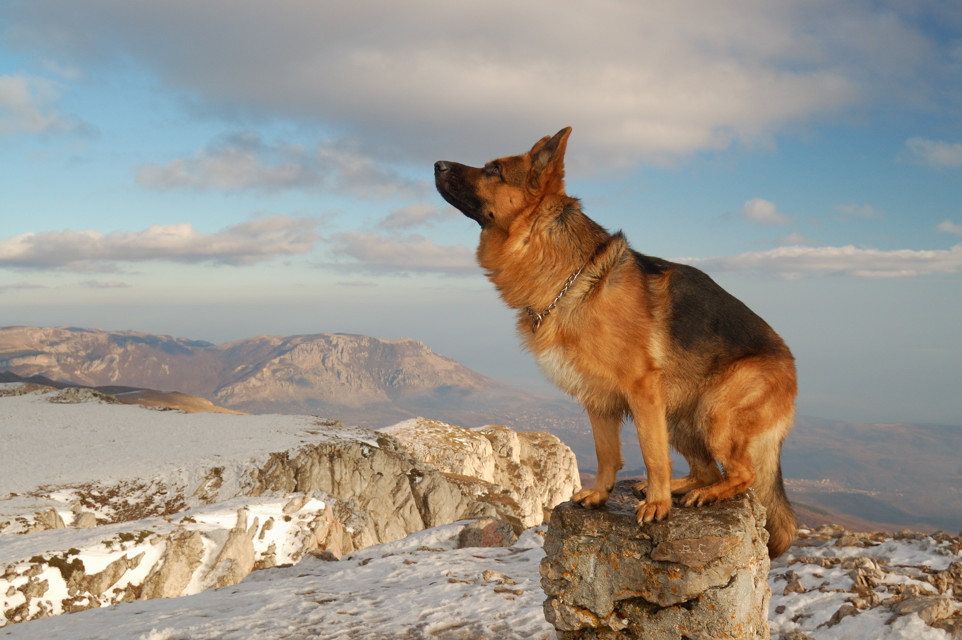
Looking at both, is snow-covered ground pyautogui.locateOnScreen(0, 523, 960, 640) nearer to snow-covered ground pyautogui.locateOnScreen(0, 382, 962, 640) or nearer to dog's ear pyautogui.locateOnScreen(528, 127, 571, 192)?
snow-covered ground pyautogui.locateOnScreen(0, 382, 962, 640)

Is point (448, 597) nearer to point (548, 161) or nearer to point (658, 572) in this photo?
point (658, 572)

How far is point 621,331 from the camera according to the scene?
598 cm

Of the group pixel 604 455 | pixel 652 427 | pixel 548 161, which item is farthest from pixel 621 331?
pixel 548 161

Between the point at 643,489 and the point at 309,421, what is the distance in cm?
3819

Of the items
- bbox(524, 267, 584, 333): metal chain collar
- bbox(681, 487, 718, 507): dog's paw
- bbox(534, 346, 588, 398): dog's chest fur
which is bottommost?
bbox(681, 487, 718, 507): dog's paw

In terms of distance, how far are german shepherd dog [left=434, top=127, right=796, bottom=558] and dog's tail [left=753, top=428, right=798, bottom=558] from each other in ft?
0.19

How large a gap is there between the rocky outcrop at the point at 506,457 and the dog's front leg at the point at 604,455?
47.7 metres

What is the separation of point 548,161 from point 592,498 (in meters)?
3.61

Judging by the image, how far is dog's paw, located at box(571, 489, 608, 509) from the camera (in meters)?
6.81

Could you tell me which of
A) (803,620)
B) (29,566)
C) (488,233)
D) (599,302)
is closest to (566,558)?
(599,302)

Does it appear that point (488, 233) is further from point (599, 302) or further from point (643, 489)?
point (643, 489)

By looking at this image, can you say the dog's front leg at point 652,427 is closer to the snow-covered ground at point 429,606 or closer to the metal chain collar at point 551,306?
the metal chain collar at point 551,306

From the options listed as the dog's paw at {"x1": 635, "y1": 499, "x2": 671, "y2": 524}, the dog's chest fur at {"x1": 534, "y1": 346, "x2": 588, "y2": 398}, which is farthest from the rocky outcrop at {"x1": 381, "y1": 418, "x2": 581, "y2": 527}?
the dog's chest fur at {"x1": 534, "y1": 346, "x2": 588, "y2": 398}

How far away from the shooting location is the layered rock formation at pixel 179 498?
54.2ft
